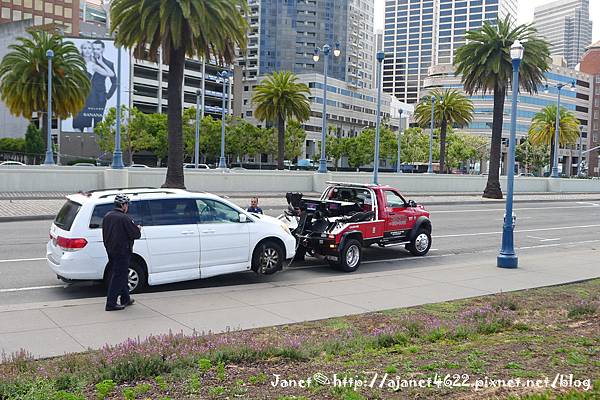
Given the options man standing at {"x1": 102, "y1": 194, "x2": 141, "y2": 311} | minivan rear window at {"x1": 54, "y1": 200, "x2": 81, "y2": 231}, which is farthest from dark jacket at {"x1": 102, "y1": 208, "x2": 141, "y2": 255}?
minivan rear window at {"x1": 54, "y1": 200, "x2": 81, "y2": 231}

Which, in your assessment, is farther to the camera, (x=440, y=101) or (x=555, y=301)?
(x=440, y=101)

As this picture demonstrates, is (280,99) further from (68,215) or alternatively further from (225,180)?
(68,215)

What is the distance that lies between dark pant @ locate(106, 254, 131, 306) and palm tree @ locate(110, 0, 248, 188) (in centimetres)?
1925

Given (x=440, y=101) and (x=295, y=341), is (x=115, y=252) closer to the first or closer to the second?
(x=295, y=341)

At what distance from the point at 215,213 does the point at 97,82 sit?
96.9 m

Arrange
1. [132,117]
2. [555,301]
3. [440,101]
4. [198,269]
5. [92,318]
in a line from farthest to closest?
[132,117], [440,101], [198,269], [555,301], [92,318]

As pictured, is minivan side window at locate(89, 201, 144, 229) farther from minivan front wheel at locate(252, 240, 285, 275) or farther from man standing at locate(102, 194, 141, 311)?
minivan front wheel at locate(252, 240, 285, 275)

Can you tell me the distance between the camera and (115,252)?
8750mm

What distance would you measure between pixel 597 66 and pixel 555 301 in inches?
6659

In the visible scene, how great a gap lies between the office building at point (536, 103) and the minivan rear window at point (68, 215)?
13219 cm

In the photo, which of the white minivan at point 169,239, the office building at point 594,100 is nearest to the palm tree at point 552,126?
the white minivan at point 169,239

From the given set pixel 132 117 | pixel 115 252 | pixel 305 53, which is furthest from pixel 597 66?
pixel 115 252

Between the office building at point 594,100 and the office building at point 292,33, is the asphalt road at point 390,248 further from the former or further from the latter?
the office building at point 594,100

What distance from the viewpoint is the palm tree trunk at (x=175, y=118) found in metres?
28.2
